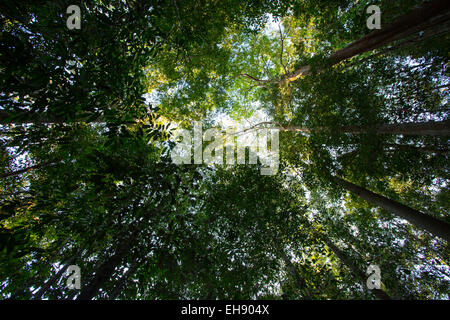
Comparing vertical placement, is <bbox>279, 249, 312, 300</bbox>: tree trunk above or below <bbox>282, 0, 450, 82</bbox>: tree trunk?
below

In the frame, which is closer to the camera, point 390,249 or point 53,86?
point 53,86

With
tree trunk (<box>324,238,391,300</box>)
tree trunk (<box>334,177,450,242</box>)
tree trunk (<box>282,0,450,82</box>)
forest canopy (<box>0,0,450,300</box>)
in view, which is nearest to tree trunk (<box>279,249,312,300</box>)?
forest canopy (<box>0,0,450,300</box>)

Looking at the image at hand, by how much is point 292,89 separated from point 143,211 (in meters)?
7.59

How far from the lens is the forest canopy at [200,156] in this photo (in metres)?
2.66

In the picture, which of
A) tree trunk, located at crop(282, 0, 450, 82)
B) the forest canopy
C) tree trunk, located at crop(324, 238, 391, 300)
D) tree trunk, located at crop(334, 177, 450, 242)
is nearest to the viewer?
the forest canopy

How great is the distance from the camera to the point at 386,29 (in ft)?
15.7

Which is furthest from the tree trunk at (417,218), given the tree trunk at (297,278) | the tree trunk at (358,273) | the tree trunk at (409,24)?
the tree trunk at (409,24)

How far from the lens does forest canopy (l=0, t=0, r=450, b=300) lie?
266cm

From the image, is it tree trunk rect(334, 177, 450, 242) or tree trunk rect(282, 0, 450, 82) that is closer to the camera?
tree trunk rect(282, 0, 450, 82)

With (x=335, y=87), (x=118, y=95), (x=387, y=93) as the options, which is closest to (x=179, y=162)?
(x=118, y=95)

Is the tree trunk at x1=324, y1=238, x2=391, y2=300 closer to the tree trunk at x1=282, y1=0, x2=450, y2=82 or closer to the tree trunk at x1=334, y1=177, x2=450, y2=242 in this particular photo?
the tree trunk at x1=334, y1=177, x2=450, y2=242

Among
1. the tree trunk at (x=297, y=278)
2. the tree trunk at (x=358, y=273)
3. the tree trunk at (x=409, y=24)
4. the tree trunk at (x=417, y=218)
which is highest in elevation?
the tree trunk at (x=409, y=24)

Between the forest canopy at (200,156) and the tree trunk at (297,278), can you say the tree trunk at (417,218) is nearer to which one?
the forest canopy at (200,156)
